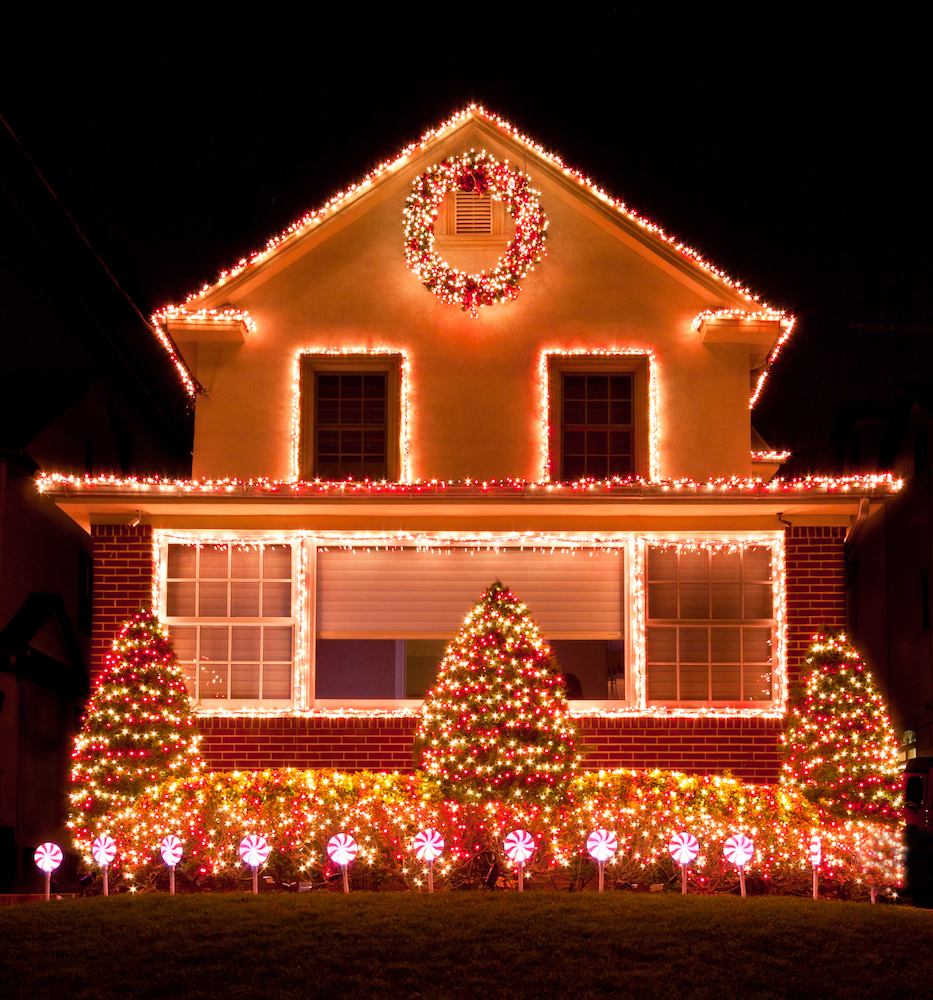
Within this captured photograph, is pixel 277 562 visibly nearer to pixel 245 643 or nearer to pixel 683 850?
pixel 245 643

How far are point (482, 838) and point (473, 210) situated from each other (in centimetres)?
804

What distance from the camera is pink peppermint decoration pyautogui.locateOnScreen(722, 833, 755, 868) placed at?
35.6 ft

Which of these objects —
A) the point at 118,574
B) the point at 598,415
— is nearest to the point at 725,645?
the point at 598,415

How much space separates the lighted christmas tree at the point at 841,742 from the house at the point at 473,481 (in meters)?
1.17

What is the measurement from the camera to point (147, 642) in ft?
41.7

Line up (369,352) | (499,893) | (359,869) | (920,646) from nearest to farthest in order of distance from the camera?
1. (499,893)
2. (359,869)
3. (369,352)
4. (920,646)

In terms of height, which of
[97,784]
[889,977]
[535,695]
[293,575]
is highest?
[293,575]

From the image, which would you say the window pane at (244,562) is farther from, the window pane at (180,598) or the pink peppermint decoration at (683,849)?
the pink peppermint decoration at (683,849)

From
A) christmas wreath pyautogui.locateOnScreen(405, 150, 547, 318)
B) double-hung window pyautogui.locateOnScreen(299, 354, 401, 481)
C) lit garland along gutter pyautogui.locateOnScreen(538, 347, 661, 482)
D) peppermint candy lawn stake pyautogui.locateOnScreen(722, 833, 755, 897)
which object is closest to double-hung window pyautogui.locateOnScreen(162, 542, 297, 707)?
double-hung window pyautogui.locateOnScreen(299, 354, 401, 481)

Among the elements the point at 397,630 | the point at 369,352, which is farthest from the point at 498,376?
the point at 397,630

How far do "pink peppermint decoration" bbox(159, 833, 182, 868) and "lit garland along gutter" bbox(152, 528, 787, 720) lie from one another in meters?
3.16

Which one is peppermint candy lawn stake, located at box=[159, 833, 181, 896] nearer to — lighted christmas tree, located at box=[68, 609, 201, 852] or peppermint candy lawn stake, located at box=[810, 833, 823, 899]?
lighted christmas tree, located at box=[68, 609, 201, 852]

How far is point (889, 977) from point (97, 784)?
746cm

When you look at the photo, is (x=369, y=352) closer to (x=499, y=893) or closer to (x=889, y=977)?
(x=499, y=893)
